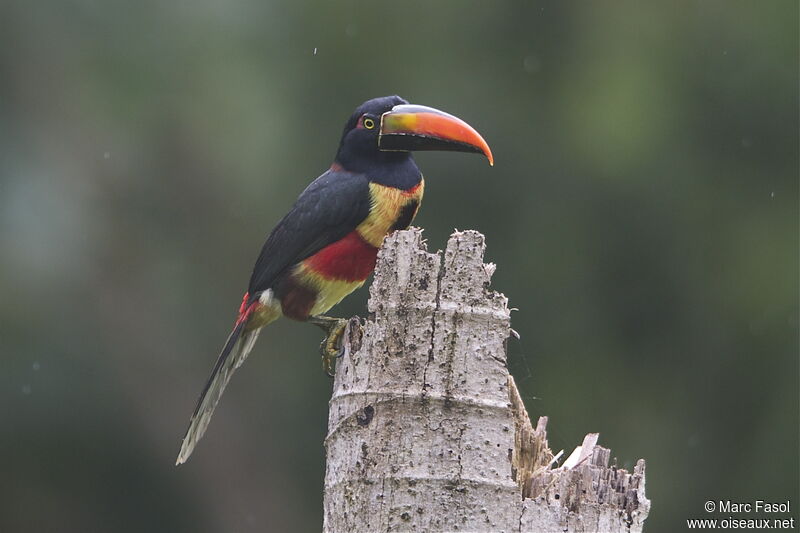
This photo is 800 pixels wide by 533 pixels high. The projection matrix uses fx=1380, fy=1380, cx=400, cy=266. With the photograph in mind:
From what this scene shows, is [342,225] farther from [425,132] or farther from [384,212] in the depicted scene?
[425,132]

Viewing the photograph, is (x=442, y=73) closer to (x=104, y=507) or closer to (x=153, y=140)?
(x=153, y=140)

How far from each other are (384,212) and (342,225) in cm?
17

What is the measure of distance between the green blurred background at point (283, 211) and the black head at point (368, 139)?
4477 millimetres

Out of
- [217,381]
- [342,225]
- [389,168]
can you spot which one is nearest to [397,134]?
[389,168]

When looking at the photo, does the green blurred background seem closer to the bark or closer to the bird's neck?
the bird's neck

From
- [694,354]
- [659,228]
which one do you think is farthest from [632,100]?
[694,354]

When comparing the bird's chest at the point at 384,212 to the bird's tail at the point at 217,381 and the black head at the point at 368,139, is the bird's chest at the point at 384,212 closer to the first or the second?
the black head at the point at 368,139

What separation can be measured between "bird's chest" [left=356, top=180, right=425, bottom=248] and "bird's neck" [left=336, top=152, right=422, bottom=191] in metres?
0.03

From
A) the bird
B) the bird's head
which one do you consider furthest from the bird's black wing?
the bird's head

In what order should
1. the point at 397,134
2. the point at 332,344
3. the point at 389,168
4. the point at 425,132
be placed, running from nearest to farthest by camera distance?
the point at 332,344, the point at 425,132, the point at 397,134, the point at 389,168

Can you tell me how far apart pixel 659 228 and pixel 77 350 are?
440 centimetres

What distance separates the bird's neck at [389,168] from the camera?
5.21 meters

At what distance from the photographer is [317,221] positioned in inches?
205

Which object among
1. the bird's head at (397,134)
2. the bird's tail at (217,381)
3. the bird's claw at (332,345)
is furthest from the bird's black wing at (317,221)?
the bird's claw at (332,345)
